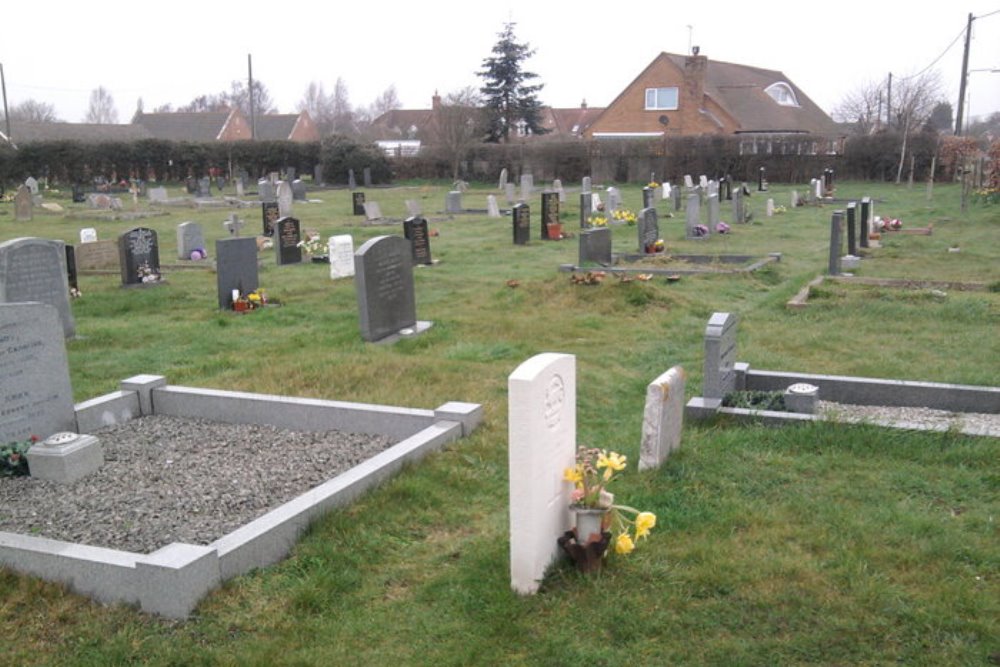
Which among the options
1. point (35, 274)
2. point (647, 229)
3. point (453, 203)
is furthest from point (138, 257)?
point (453, 203)

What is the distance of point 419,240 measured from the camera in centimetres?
1617

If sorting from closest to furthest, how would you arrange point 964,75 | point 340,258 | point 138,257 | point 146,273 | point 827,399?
point 827,399 → point 138,257 → point 146,273 → point 340,258 → point 964,75

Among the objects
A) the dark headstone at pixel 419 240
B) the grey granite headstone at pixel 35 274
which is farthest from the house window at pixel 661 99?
the grey granite headstone at pixel 35 274

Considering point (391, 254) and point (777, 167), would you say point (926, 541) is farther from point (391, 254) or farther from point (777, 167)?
point (777, 167)

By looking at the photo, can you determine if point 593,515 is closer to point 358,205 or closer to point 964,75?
point 358,205

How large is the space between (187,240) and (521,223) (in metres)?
6.74

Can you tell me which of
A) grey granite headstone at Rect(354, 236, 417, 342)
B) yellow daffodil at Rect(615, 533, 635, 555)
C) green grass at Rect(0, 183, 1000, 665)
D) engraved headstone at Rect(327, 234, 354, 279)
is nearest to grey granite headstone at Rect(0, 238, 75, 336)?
green grass at Rect(0, 183, 1000, 665)

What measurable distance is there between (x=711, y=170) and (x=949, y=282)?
103 feet

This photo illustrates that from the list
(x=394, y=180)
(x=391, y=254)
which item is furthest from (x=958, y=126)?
(x=391, y=254)

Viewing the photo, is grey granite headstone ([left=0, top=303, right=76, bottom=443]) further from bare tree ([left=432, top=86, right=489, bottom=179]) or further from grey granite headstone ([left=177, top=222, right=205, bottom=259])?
bare tree ([left=432, top=86, right=489, bottom=179])

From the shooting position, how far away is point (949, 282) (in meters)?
13.2

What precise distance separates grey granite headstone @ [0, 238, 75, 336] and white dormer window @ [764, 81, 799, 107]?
176 ft

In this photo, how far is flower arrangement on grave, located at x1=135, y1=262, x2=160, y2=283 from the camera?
14.3 m

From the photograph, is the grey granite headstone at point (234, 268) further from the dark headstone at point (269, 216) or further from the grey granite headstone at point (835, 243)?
the dark headstone at point (269, 216)
